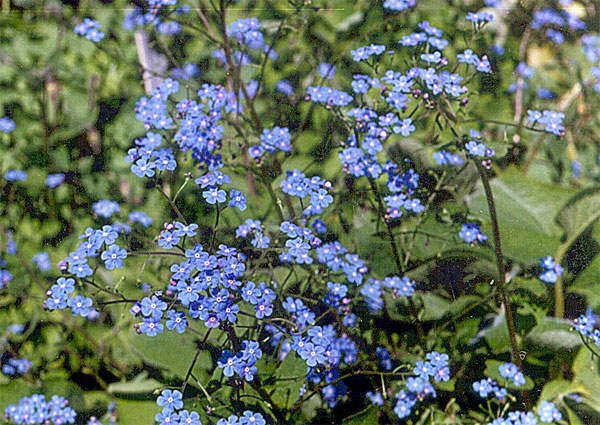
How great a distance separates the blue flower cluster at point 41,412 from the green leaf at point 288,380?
795mm

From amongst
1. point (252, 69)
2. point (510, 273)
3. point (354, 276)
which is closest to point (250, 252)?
point (354, 276)

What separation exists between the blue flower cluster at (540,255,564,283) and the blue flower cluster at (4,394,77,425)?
66.3 inches

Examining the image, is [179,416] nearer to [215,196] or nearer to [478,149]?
[215,196]

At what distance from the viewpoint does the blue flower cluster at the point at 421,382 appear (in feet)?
5.91

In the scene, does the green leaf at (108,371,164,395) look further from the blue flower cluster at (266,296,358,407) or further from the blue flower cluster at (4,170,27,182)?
A: the blue flower cluster at (4,170,27,182)

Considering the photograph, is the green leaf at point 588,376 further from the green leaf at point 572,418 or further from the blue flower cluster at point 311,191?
the blue flower cluster at point 311,191

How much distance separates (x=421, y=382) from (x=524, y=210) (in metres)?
1.05

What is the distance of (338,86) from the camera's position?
2.29 meters

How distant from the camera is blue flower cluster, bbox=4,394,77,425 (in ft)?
6.75

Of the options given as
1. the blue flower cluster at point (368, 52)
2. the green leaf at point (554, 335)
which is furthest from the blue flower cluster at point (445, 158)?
the green leaf at point (554, 335)

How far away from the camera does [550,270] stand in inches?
81.3

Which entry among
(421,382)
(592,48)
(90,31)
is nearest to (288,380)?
(421,382)

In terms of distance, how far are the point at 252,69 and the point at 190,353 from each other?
1.34 meters

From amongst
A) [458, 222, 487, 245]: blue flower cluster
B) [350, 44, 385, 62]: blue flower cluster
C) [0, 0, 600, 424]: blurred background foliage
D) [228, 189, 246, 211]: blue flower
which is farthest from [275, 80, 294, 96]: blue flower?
[228, 189, 246, 211]: blue flower
